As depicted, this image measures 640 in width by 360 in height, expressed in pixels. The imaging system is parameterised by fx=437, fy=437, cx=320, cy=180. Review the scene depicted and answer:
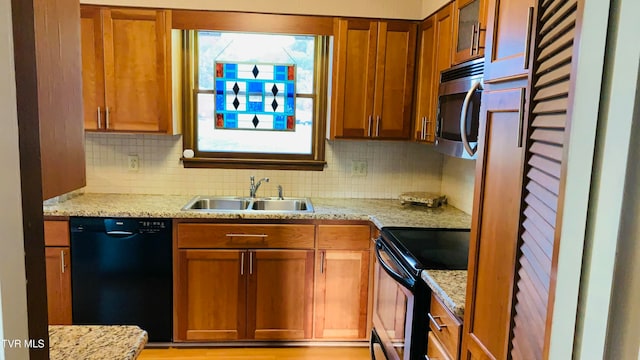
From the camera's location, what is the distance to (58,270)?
264 cm

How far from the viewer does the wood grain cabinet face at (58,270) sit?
260 centimetres

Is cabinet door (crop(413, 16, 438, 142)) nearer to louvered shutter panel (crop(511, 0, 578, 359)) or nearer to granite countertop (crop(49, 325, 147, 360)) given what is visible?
louvered shutter panel (crop(511, 0, 578, 359))

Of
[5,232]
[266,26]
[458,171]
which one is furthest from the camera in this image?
[458,171]

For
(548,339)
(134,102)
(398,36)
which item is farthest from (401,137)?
(548,339)

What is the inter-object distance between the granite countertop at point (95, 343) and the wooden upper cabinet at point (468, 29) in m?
1.72

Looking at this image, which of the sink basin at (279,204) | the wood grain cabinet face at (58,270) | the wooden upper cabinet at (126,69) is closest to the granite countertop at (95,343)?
the wood grain cabinet face at (58,270)

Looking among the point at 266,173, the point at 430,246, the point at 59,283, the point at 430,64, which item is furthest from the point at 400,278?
the point at 59,283

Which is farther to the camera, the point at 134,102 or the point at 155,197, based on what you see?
the point at 155,197

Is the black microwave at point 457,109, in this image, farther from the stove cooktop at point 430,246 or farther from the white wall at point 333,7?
the white wall at point 333,7

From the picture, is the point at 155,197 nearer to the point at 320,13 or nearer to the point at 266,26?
the point at 266,26

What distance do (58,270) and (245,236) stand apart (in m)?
1.14

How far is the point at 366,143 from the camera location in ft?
10.9

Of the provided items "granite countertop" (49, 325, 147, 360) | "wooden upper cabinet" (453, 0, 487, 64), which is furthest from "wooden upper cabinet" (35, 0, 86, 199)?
"wooden upper cabinet" (453, 0, 487, 64)

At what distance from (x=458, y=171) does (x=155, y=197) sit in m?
2.15
